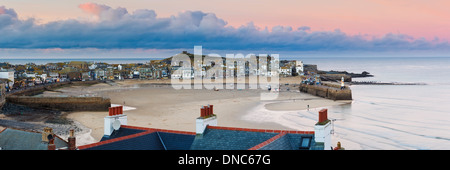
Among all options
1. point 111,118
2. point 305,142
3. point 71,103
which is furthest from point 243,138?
point 71,103

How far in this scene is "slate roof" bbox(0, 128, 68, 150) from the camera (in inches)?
581

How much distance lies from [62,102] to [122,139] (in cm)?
3209

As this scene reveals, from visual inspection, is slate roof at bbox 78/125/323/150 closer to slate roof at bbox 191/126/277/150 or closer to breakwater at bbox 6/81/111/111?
slate roof at bbox 191/126/277/150

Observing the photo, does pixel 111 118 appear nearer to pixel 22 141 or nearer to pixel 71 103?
pixel 22 141

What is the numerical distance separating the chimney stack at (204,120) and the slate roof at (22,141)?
6.49m

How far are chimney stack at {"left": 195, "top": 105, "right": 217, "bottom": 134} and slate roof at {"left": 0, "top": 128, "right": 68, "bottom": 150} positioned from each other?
6487 mm

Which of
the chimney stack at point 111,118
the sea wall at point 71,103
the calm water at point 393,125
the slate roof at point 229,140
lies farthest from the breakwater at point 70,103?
the slate roof at point 229,140

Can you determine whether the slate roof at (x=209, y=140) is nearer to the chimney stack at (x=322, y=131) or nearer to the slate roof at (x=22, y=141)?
the chimney stack at (x=322, y=131)

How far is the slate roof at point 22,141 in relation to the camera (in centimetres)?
1477

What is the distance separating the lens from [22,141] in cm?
1522

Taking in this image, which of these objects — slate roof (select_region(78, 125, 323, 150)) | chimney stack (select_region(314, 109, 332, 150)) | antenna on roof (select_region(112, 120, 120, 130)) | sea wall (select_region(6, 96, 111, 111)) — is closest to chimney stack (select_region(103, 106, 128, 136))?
antenna on roof (select_region(112, 120, 120, 130))
